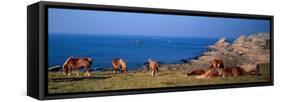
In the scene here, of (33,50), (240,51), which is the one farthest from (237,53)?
(33,50)

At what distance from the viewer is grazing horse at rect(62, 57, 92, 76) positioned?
173 inches

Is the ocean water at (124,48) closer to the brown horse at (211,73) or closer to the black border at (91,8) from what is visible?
the black border at (91,8)

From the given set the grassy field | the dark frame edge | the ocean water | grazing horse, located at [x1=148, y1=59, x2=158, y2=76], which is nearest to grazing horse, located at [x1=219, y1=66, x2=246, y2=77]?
the grassy field

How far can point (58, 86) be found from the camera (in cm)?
434

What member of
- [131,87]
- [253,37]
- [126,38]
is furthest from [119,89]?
[253,37]

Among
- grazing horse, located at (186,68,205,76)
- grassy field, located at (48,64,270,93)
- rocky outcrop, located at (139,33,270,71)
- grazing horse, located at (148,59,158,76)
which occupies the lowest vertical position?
grassy field, located at (48,64,270,93)

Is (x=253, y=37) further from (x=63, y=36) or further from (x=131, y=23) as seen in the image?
(x=63, y=36)

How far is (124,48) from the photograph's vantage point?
4688mm

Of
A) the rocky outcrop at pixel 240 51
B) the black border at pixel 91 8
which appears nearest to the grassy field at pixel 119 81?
the black border at pixel 91 8

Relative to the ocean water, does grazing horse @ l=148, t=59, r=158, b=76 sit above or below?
below

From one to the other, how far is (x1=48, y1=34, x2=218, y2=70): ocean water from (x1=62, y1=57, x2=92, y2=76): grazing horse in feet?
0.12

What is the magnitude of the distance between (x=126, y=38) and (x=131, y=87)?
47 centimetres

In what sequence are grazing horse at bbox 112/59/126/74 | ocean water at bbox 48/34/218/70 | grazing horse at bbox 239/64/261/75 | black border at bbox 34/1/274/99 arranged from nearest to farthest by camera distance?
black border at bbox 34/1/274/99 → ocean water at bbox 48/34/218/70 → grazing horse at bbox 112/59/126/74 → grazing horse at bbox 239/64/261/75

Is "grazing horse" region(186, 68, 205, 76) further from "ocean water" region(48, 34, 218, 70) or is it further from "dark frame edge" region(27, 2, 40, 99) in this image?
"dark frame edge" region(27, 2, 40, 99)
